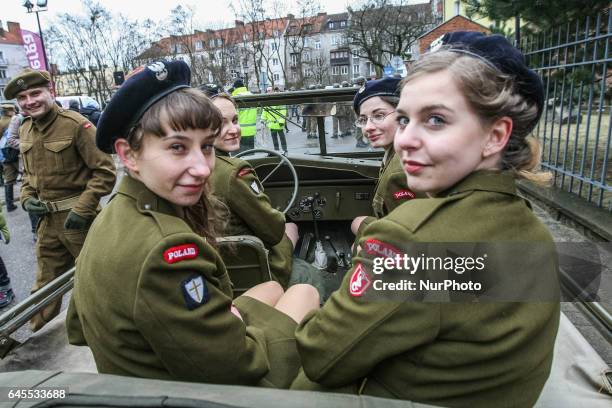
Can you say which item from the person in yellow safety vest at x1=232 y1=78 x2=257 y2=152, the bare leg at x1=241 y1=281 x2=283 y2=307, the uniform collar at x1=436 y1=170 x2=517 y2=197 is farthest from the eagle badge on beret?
the person in yellow safety vest at x1=232 y1=78 x2=257 y2=152

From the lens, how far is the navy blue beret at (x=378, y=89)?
2852 millimetres

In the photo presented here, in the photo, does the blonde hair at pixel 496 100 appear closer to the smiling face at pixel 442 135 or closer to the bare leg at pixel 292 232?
the smiling face at pixel 442 135

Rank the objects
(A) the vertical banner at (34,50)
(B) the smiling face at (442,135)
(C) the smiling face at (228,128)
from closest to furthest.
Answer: (B) the smiling face at (442,135), (C) the smiling face at (228,128), (A) the vertical banner at (34,50)

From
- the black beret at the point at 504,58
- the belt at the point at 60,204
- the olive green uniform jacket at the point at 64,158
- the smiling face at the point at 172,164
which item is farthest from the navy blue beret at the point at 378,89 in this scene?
the belt at the point at 60,204

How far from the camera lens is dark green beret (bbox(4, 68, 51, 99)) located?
3424mm

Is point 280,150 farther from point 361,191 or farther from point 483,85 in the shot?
point 483,85

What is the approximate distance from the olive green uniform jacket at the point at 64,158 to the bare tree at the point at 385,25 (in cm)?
3191

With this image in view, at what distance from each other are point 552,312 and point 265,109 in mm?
2921

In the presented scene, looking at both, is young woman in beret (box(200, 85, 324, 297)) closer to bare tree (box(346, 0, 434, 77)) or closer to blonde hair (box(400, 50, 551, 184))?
blonde hair (box(400, 50, 551, 184))

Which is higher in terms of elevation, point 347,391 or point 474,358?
point 474,358

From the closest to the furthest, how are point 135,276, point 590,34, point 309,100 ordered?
point 135,276 < point 309,100 < point 590,34

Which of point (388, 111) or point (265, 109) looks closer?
point (388, 111)

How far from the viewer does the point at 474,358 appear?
1018mm

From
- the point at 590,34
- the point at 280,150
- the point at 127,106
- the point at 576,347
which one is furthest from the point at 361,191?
the point at 590,34
